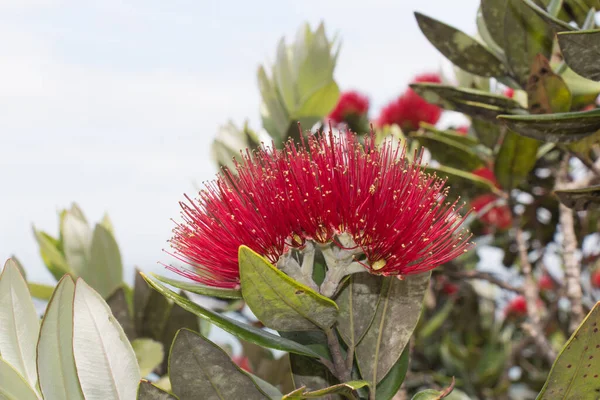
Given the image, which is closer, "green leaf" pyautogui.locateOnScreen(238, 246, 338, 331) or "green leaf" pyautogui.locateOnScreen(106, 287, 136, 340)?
"green leaf" pyautogui.locateOnScreen(238, 246, 338, 331)

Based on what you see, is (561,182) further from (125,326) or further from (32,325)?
(32,325)

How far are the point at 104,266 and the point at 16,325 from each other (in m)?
0.59

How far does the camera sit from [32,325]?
0.82 meters

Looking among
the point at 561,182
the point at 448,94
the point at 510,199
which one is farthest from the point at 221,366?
the point at 561,182

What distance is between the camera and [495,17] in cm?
102

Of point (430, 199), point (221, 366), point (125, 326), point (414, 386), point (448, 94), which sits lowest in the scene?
point (414, 386)

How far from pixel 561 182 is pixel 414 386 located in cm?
101

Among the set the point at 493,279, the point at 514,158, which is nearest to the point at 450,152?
the point at 514,158

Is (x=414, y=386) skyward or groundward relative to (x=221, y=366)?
groundward

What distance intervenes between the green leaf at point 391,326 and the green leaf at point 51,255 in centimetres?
85

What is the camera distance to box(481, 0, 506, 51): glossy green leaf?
39.1 inches

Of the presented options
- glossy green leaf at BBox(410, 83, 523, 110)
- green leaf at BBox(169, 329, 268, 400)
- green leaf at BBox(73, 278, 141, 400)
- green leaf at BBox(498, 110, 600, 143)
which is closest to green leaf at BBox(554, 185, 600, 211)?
green leaf at BBox(498, 110, 600, 143)

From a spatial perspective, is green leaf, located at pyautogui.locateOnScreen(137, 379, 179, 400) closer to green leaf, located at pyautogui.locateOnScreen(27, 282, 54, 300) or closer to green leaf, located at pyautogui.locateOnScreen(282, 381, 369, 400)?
green leaf, located at pyautogui.locateOnScreen(282, 381, 369, 400)

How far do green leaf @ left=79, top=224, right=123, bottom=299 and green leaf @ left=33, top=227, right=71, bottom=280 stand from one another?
2.8 inches
